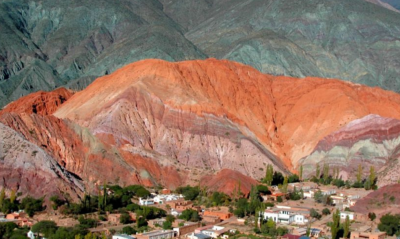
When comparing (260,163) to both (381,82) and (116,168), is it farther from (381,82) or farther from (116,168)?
(381,82)

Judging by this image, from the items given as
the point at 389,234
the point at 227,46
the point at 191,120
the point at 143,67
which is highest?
the point at 227,46

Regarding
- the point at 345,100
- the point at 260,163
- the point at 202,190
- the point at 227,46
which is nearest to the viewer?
the point at 202,190

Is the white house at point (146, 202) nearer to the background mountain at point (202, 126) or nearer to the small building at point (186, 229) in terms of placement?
the background mountain at point (202, 126)

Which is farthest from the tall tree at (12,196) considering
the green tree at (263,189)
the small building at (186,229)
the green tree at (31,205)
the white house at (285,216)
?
the green tree at (263,189)

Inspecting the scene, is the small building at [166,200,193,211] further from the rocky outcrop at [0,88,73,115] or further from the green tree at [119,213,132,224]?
the rocky outcrop at [0,88,73,115]

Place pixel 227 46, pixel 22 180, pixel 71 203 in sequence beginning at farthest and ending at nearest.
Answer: pixel 227 46
pixel 22 180
pixel 71 203

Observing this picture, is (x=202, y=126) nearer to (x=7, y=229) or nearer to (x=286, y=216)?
(x=286, y=216)

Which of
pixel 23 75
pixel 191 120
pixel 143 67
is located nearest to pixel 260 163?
pixel 191 120
